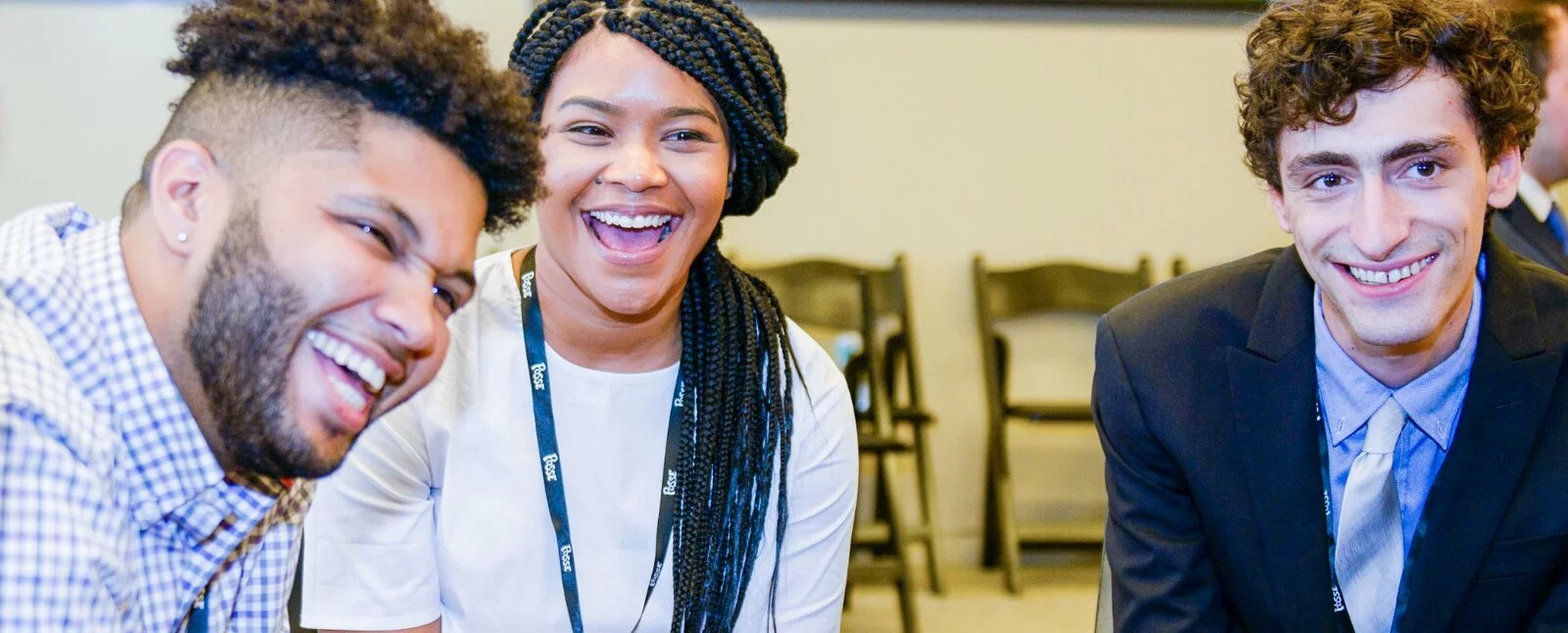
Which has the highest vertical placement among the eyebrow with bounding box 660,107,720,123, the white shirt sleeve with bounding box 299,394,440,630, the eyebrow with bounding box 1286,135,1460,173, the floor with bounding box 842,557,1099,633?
the eyebrow with bounding box 660,107,720,123

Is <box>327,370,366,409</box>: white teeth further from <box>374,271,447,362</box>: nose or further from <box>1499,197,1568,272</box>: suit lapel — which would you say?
<box>1499,197,1568,272</box>: suit lapel

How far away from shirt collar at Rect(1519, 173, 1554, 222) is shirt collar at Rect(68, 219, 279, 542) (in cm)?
277

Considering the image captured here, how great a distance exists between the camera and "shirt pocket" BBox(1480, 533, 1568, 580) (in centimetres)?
193

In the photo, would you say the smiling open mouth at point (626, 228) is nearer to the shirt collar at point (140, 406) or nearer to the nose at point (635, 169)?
the nose at point (635, 169)

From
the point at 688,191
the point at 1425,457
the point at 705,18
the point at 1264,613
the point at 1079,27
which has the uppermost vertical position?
the point at 1079,27

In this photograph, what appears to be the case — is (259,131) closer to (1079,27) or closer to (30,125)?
(30,125)

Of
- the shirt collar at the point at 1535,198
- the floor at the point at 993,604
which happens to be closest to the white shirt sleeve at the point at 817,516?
the shirt collar at the point at 1535,198

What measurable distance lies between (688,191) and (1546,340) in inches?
50.2

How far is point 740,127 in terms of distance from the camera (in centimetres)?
212

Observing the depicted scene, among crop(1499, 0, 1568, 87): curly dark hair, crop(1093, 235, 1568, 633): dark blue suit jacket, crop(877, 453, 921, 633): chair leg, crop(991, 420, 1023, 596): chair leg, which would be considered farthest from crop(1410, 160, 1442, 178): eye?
crop(991, 420, 1023, 596): chair leg

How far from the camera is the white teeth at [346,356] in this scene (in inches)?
49.4

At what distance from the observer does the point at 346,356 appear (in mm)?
1267

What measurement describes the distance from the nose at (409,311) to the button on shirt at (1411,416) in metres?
1.38

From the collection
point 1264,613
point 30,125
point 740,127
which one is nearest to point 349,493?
point 740,127
